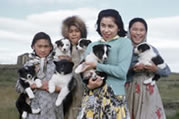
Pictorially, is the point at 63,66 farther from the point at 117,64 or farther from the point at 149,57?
the point at 149,57

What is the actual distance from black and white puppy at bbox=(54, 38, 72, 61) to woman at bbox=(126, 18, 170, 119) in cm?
106

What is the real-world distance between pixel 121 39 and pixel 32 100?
64.4 inches

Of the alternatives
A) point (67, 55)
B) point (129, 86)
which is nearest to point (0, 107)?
point (67, 55)

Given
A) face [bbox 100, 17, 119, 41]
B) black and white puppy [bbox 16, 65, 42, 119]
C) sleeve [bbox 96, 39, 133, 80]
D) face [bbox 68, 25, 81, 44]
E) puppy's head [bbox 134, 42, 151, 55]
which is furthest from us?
face [bbox 68, 25, 81, 44]

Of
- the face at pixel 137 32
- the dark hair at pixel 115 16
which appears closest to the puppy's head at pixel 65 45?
the dark hair at pixel 115 16

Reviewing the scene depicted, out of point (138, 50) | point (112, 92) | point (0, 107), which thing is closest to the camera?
point (112, 92)

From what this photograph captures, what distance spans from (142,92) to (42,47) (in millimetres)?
1659

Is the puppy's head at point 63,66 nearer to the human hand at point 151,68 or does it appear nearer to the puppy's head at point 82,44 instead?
the puppy's head at point 82,44

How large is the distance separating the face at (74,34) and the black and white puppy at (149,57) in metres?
0.93

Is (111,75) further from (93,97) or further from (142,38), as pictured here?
(142,38)

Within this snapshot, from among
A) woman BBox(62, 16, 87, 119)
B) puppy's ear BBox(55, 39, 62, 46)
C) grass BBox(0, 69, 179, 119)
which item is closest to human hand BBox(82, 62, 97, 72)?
woman BBox(62, 16, 87, 119)

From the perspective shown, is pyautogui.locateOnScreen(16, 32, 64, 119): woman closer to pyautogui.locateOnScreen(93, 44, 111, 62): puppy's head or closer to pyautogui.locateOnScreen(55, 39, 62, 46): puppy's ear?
pyautogui.locateOnScreen(55, 39, 62, 46): puppy's ear

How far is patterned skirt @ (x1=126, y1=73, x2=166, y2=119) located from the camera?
4.98m

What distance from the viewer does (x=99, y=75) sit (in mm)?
4441
